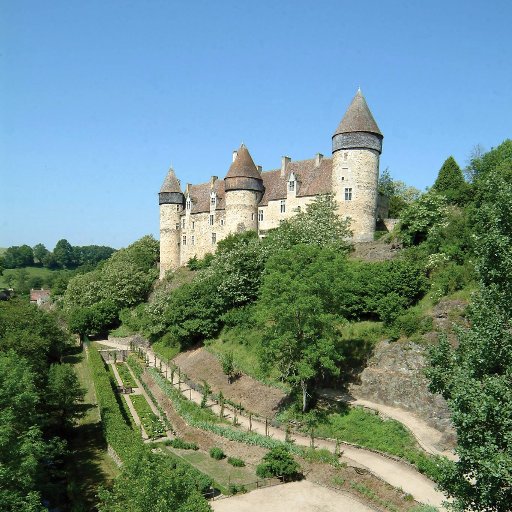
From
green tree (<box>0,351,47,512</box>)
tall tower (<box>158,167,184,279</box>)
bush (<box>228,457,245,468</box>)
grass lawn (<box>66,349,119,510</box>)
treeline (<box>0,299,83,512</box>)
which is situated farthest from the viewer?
tall tower (<box>158,167,184,279</box>)

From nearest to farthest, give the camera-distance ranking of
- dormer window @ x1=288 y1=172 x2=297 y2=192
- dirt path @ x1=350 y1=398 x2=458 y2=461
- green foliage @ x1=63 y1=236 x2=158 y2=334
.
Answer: dirt path @ x1=350 y1=398 x2=458 y2=461
dormer window @ x1=288 y1=172 x2=297 y2=192
green foliage @ x1=63 y1=236 x2=158 y2=334

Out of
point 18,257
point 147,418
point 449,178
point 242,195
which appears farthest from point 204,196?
point 18,257

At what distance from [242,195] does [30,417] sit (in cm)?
3853

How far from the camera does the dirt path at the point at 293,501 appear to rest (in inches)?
763

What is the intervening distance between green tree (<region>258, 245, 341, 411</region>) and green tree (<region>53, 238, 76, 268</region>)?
159 m

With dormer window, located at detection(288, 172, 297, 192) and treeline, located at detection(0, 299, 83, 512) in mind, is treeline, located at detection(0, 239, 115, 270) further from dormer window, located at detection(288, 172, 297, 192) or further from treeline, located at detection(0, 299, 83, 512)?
treeline, located at detection(0, 299, 83, 512)

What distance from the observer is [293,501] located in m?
20.0

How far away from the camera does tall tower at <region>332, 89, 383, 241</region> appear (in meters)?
46.2

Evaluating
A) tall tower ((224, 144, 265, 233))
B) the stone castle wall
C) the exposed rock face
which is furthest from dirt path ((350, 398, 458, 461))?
tall tower ((224, 144, 265, 233))

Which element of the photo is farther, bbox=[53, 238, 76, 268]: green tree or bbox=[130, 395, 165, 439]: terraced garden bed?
bbox=[53, 238, 76, 268]: green tree

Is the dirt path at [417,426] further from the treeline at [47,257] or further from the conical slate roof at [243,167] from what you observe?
the treeline at [47,257]

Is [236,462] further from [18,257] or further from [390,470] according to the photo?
[18,257]

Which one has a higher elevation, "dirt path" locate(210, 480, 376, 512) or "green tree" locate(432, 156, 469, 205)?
"green tree" locate(432, 156, 469, 205)

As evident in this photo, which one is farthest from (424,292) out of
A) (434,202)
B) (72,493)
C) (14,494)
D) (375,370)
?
(14,494)
